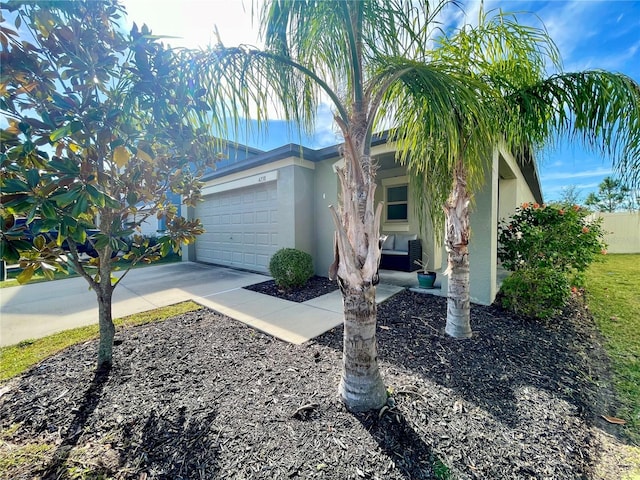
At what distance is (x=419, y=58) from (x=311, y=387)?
10.6 feet

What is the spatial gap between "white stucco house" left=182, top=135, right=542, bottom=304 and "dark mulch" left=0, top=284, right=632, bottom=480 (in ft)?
7.42

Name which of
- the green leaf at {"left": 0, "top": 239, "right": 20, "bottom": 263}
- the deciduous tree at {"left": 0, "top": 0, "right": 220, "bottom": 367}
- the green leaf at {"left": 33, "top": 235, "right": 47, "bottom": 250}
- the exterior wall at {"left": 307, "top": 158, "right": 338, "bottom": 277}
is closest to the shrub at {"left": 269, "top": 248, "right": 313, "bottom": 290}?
the exterior wall at {"left": 307, "top": 158, "right": 338, "bottom": 277}

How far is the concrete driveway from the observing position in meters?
4.65

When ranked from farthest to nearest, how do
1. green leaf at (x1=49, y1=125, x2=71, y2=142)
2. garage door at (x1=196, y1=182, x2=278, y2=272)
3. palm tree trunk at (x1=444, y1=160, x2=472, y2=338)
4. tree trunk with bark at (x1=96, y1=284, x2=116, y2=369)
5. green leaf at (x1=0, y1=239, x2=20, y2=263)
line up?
garage door at (x1=196, y1=182, x2=278, y2=272)
palm tree trunk at (x1=444, y1=160, x2=472, y2=338)
tree trunk with bark at (x1=96, y1=284, x2=116, y2=369)
green leaf at (x1=49, y1=125, x2=71, y2=142)
green leaf at (x1=0, y1=239, x2=20, y2=263)

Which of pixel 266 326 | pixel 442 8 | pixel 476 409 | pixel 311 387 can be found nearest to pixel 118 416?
pixel 311 387

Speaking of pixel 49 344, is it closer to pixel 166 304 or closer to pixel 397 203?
pixel 166 304

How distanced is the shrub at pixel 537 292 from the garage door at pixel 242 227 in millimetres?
5819

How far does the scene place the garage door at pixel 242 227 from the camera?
330 inches

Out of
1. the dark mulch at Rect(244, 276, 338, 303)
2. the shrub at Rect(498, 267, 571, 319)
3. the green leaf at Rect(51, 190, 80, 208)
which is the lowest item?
the dark mulch at Rect(244, 276, 338, 303)

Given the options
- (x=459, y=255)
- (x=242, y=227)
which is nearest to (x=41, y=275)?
(x=459, y=255)

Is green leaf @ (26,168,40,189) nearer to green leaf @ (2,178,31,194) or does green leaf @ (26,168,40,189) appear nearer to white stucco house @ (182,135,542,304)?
green leaf @ (2,178,31,194)

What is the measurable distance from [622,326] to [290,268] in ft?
19.7

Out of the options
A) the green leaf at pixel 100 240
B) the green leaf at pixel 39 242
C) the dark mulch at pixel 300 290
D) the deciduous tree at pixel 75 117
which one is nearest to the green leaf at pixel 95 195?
the deciduous tree at pixel 75 117

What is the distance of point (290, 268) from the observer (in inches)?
253
